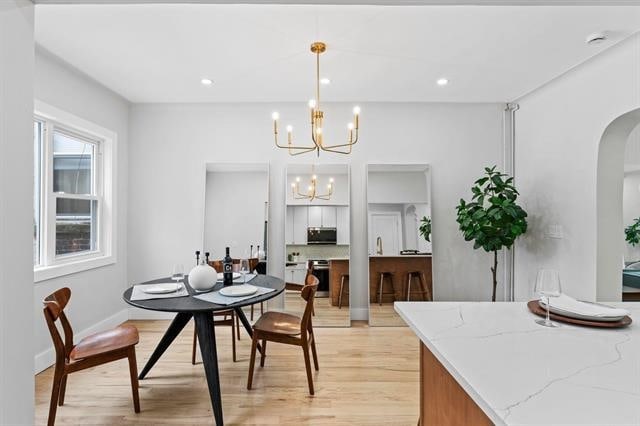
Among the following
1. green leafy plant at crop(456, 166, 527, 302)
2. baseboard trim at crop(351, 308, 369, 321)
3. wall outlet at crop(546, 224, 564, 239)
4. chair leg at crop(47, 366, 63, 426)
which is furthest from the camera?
baseboard trim at crop(351, 308, 369, 321)

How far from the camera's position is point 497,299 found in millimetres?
4062

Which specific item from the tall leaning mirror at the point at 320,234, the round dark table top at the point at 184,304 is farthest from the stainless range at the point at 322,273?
the round dark table top at the point at 184,304

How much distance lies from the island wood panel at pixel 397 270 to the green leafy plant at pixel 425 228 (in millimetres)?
237

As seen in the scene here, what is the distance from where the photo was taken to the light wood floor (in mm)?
2146

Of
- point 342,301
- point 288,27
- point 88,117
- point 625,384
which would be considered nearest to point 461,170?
point 342,301

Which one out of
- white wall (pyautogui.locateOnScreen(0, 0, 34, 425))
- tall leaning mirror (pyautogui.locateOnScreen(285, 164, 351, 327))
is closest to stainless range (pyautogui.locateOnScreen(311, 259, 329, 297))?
tall leaning mirror (pyautogui.locateOnScreen(285, 164, 351, 327))

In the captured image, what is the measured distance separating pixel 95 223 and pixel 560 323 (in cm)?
418

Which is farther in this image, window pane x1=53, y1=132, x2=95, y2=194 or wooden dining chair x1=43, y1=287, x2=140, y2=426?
window pane x1=53, y1=132, x2=95, y2=194

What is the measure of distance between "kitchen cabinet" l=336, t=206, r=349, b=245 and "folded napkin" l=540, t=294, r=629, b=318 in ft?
8.45

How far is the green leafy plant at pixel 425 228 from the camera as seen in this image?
400 cm

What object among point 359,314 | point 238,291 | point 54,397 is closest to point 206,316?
point 238,291

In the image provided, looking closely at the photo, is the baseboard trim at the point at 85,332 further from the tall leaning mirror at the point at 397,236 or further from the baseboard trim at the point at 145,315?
the tall leaning mirror at the point at 397,236

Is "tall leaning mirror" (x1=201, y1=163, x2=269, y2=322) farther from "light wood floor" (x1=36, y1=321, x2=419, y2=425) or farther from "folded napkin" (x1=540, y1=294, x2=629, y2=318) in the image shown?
"folded napkin" (x1=540, y1=294, x2=629, y2=318)

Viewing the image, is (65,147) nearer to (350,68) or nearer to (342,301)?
(350,68)
